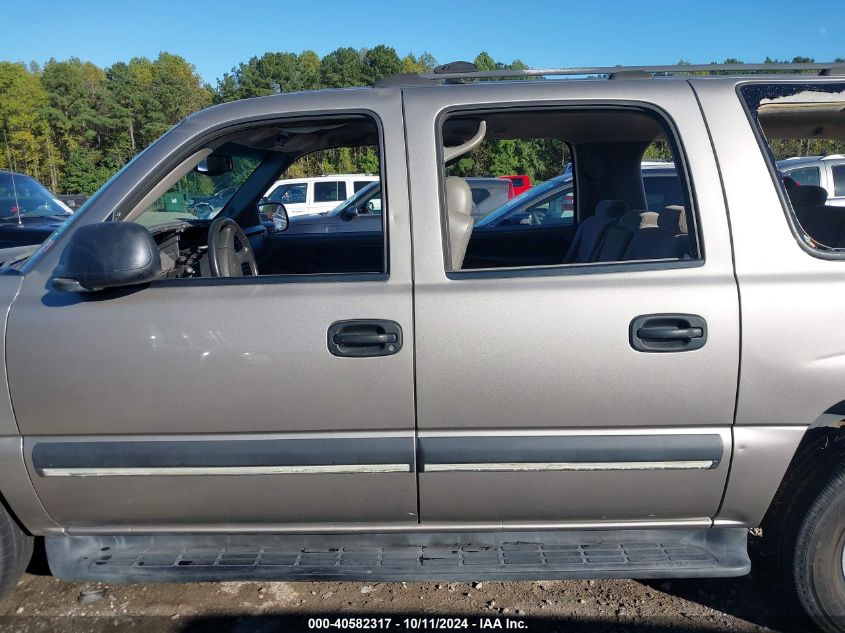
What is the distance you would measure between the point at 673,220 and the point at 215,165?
201cm

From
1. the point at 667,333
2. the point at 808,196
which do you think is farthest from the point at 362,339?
the point at 808,196

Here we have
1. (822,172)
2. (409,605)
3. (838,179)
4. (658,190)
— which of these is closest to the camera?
(409,605)

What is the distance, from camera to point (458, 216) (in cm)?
250

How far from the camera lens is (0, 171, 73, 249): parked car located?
225 inches

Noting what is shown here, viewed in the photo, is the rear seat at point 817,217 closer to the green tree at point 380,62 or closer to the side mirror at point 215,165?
the side mirror at point 215,165

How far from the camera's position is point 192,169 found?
8.36 ft

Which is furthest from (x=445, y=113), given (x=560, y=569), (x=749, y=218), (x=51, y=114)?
(x=51, y=114)

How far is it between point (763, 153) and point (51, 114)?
171ft

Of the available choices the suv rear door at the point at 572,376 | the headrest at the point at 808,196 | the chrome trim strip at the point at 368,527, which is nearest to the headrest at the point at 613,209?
the headrest at the point at 808,196

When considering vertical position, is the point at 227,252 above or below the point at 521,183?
below

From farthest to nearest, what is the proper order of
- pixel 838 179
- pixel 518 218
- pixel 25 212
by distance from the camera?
pixel 838 179
pixel 518 218
pixel 25 212

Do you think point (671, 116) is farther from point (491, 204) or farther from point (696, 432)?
point (491, 204)

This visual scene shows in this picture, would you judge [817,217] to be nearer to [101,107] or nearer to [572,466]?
[572,466]

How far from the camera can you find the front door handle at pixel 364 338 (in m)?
2.13
